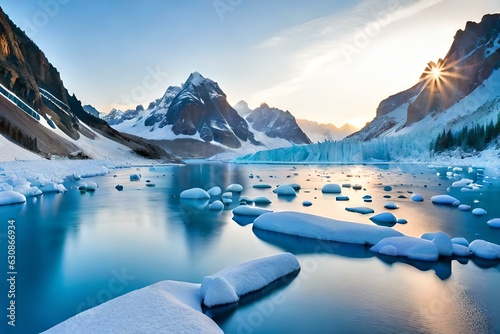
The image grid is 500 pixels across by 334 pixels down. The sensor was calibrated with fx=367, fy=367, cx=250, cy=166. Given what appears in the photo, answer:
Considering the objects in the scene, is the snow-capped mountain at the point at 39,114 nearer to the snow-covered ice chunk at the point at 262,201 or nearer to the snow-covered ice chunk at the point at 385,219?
the snow-covered ice chunk at the point at 262,201

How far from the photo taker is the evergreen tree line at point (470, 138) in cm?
6614

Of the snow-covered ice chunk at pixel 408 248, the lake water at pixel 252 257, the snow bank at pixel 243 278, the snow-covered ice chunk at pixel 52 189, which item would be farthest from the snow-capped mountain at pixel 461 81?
the snow bank at pixel 243 278

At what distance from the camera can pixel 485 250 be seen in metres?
9.87

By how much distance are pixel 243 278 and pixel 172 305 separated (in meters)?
1.97

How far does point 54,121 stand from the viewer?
81062 millimetres

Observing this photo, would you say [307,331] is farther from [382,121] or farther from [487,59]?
[382,121]

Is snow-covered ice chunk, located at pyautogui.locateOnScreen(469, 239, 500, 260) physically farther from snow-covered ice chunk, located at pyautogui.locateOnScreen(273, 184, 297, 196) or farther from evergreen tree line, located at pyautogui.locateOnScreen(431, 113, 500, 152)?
evergreen tree line, located at pyautogui.locateOnScreen(431, 113, 500, 152)

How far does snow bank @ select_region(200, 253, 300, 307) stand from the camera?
6844 mm

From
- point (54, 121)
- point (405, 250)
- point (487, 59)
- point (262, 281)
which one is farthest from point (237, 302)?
point (487, 59)

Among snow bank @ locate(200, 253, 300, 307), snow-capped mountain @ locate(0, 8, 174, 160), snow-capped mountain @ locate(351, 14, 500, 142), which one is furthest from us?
snow-capped mountain @ locate(351, 14, 500, 142)

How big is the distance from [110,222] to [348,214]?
1022cm

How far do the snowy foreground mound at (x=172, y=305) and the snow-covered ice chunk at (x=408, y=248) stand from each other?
3466mm

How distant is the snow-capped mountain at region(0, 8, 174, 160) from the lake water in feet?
154

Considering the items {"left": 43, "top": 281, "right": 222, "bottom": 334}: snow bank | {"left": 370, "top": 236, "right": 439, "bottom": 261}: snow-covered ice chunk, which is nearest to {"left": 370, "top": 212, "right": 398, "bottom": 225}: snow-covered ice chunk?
{"left": 370, "top": 236, "right": 439, "bottom": 261}: snow-covered ice chunk
